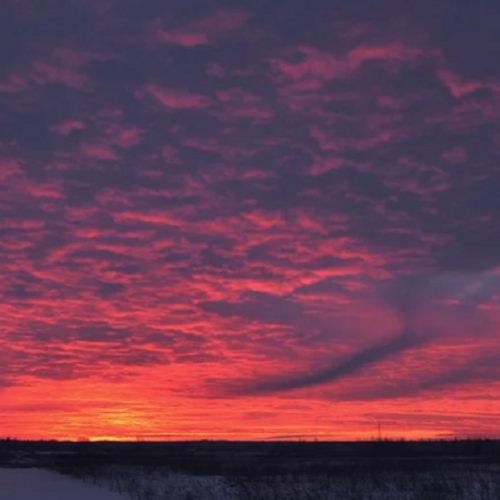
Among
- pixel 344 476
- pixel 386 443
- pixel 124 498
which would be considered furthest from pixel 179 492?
pixel 386 443

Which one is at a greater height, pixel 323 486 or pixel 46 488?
pixel 323 486

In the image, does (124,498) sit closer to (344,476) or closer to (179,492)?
(179,492)

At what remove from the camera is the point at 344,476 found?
51.4m

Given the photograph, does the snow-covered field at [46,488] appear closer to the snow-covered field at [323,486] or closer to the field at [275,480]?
the field at [275,480]

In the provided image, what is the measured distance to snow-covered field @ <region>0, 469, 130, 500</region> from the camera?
42594mm

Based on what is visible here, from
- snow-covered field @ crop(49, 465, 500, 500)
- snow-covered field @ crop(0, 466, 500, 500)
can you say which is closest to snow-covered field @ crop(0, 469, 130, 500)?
snow-covered field @ crop(0, 466, 500, 500)

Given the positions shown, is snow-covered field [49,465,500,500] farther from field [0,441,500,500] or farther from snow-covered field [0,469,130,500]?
snow-covered field [0,469,130,500]

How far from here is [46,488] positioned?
46906 millimetres

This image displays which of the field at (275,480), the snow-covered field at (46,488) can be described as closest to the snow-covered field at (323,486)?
the field at (275,480)

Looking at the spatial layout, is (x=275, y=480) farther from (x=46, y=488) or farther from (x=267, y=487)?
(x=46, y=488)

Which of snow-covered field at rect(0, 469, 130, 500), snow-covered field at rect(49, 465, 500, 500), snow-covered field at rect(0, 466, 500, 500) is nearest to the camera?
snow-covered field at rect(0, 469, 130, 500)

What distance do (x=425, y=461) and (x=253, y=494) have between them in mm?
22338

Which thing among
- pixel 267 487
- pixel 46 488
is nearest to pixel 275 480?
pixel 267 487

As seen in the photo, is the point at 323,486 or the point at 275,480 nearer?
the point at 323,486
